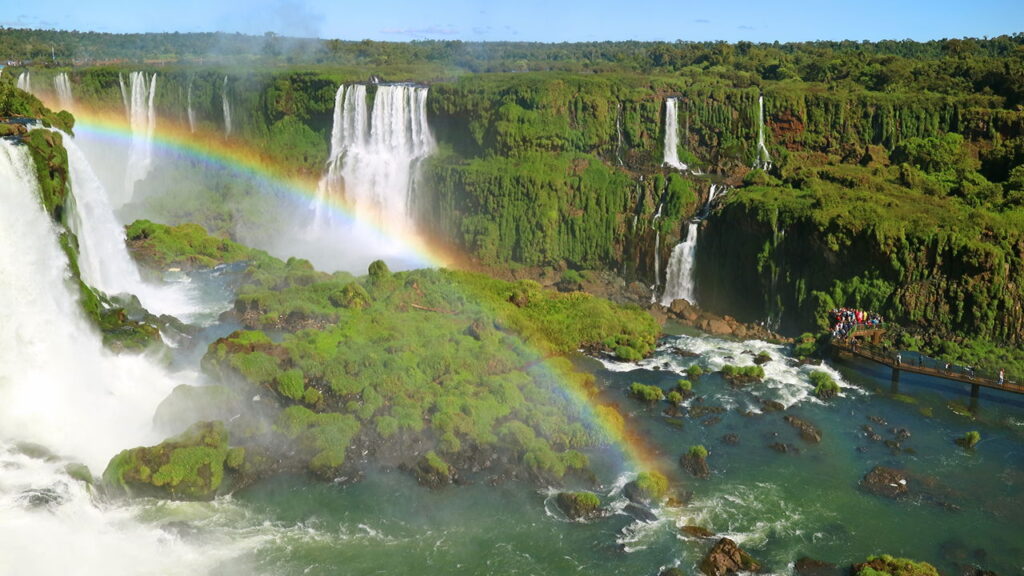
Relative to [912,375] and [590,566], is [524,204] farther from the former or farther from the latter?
[590,566]

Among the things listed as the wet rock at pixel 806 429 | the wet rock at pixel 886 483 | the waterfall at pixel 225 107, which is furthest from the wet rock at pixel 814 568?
the waterfall at pixel 225 107

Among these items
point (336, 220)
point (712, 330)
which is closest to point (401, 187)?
point (336, 220)

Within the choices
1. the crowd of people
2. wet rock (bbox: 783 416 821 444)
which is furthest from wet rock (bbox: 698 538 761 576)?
the crowd of people

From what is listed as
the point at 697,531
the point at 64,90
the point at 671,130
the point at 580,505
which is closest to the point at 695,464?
the point at 697,531

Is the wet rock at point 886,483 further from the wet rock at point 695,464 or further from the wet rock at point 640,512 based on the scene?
the wet rock at point 640,512

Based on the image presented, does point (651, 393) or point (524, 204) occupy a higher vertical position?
point (524, 204)
